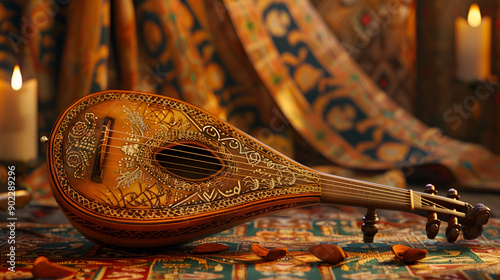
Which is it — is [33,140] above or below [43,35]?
below

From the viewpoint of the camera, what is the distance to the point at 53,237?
1.13 meters

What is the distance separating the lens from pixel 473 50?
1479mm

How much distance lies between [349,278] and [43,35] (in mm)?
1189

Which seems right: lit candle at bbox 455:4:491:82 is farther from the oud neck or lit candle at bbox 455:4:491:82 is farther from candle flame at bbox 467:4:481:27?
the oud neck

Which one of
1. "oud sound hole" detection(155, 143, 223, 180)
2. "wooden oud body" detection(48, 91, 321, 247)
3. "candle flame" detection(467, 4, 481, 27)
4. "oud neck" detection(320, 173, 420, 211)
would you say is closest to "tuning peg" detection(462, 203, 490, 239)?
"oud neck" detection(320, 173, 420, 211)

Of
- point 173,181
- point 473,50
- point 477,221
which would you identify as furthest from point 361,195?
point 473,50

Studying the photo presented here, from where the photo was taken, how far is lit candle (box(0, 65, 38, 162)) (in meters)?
1.21

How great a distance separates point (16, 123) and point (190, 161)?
48cm

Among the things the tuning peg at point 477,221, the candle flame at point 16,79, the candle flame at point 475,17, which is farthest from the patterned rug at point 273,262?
the candle flame at point 475,17

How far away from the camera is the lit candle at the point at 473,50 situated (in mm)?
1474

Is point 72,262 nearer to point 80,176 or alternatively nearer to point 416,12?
point 80,176

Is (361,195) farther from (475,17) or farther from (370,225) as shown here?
(475,17)

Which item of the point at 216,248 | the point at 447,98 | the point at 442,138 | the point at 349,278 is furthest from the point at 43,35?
the point at 447,98

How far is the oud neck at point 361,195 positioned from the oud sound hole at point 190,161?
205mm
